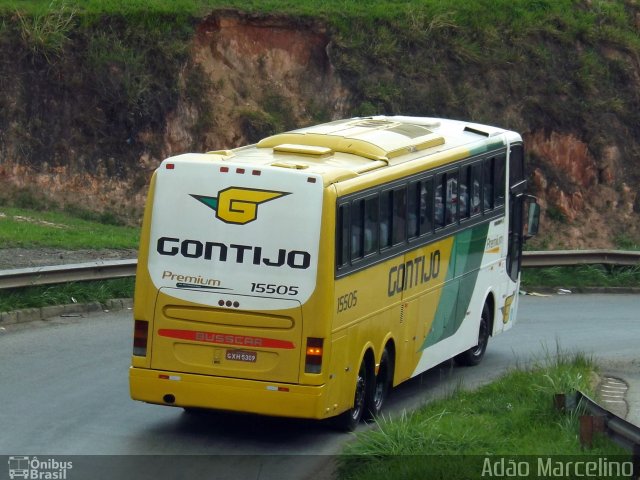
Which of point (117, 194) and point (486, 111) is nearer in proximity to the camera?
point (117, 194)

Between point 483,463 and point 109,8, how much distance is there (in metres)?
21.6

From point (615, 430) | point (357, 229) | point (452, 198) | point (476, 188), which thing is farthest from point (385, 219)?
point (615, 430)

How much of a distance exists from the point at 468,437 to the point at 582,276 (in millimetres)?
13338

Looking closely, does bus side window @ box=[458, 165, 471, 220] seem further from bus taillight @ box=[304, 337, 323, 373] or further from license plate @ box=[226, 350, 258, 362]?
license plate @ box=[226, 350, 258, 362]

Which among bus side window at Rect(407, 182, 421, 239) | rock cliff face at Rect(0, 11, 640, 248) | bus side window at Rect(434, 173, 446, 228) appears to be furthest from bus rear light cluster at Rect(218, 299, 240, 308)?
rock cliff face at Rect(0, 11, 640, 248)

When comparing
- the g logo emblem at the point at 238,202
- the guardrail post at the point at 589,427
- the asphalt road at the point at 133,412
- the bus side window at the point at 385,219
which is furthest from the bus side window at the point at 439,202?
the guardrail post at the point at 589,427

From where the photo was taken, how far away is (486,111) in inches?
1297

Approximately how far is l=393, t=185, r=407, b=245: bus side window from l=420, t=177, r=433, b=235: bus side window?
51 centimetres

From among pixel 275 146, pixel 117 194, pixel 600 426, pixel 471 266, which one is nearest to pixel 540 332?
pixel 471 266

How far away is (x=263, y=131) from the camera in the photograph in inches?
1200

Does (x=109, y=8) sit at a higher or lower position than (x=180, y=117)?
higher

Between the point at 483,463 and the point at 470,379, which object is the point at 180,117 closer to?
the point at 470,379

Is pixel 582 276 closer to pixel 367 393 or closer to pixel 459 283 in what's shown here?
pixel 459 283

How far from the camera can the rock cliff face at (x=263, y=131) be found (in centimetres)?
2875
